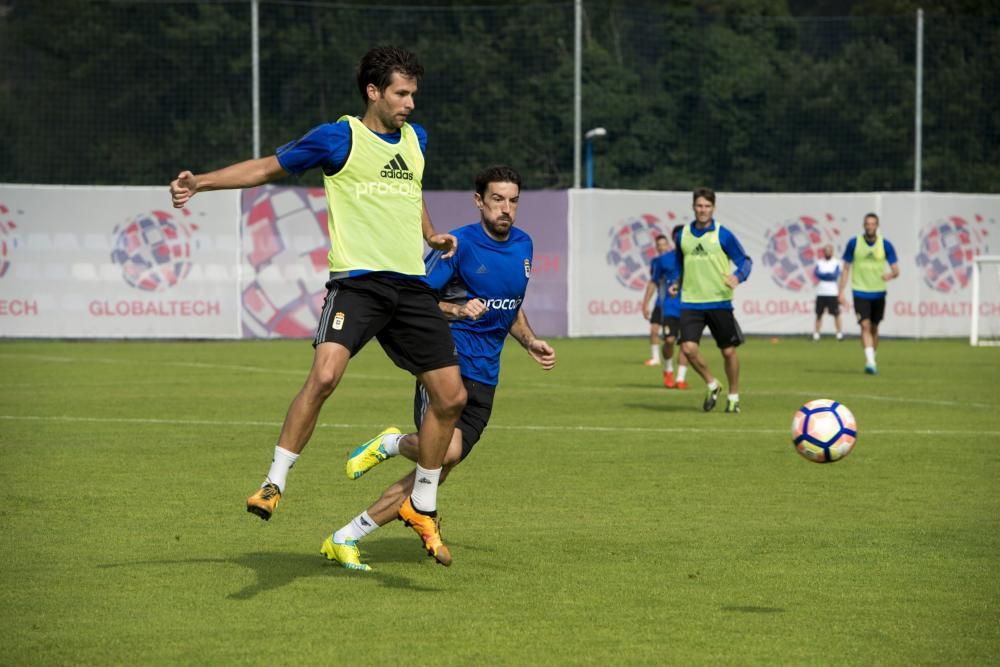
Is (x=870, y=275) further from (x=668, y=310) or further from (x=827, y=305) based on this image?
(x=827, y=305)

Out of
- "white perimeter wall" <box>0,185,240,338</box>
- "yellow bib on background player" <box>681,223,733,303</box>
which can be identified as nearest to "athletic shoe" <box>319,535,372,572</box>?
"yellow bib on background player" <box>681,223,733,303</box>

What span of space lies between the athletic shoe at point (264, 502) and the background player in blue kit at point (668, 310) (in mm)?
11553

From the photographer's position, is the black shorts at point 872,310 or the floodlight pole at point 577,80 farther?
the floodlight pole at point 577,80

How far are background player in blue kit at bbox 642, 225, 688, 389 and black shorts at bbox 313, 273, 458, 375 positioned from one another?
34.9ft

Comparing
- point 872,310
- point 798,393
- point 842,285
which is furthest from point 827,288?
point 798,393

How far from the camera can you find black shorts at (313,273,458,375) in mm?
7266

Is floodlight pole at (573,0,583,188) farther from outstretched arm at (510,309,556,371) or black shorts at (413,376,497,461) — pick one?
black shorts at (413,376,497,461)

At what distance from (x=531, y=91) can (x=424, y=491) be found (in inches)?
1302

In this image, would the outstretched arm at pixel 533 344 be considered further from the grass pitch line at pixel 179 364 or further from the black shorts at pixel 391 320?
the grass pitch line at pixel 179 364

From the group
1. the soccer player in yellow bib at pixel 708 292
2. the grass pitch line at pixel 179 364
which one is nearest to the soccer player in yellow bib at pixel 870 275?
the soccer player in yellow bib at pixel 708 292

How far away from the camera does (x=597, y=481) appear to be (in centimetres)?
1104

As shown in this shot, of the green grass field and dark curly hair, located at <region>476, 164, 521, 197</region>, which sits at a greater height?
dark curly hair, located at <region>476, 164, 521, 197</region>

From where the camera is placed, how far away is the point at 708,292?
56.3 feet

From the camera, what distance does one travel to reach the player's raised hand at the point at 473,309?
7902 millimetres
